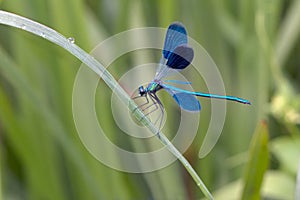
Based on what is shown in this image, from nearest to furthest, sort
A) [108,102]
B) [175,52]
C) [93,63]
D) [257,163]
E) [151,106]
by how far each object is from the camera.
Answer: [93,63] < [175,52] < [257,163] < [151,106] < [108,102]

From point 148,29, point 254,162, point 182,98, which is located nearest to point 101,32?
point 148,29

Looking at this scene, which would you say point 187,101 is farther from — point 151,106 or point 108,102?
point 108,102

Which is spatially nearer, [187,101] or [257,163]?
[187,101]

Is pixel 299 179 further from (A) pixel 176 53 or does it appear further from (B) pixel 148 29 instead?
(B) pixel 148 29

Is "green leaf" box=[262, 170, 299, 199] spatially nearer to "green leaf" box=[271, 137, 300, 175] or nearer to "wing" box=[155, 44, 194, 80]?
"green leaf" box=[271, 137, 300, 175]

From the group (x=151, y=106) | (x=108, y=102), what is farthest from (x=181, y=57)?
(x=108, y=102)
